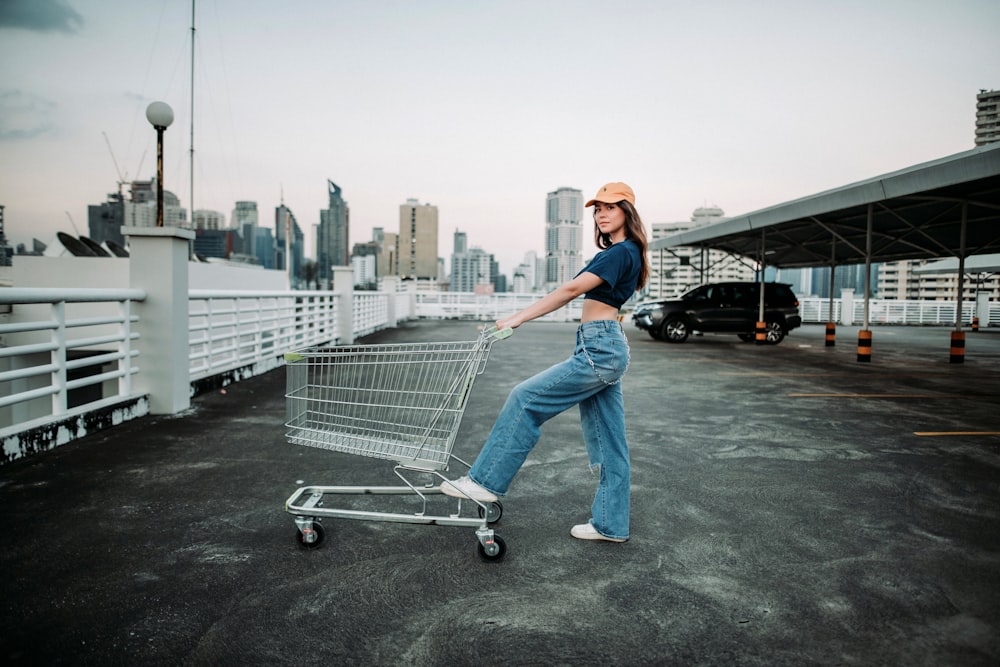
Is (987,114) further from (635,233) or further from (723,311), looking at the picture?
(635,233)

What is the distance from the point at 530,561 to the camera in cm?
308

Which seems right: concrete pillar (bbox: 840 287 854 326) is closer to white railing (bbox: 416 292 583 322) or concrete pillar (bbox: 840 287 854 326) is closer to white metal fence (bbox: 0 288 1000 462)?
white metal fence (bbox: 0 288 1000 462)

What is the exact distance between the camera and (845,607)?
261cm

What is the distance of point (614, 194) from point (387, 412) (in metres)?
1.78

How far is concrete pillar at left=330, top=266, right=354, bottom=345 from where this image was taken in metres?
15.5

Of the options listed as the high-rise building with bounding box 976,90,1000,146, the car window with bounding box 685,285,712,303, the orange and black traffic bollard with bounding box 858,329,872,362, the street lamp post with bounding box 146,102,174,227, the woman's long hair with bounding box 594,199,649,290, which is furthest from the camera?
the high-rise building with bounding box 976,90,1000,146

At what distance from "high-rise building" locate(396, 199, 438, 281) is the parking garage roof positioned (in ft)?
337

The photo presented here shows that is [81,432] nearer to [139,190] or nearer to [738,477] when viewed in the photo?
[738,477]

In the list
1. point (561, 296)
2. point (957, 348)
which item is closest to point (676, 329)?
point (957, 348)

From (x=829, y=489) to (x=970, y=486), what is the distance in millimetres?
1097

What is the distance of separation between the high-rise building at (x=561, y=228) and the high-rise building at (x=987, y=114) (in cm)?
7915

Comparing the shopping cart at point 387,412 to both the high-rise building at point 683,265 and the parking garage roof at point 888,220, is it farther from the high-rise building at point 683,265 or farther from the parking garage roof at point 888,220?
the parking garage roof at point 888,220

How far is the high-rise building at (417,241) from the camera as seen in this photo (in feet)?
408

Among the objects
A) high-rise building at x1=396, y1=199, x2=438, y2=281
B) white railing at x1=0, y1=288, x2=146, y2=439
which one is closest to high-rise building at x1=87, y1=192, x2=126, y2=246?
high-rise building at x1=396, y1=199, x2=438, y2=281
